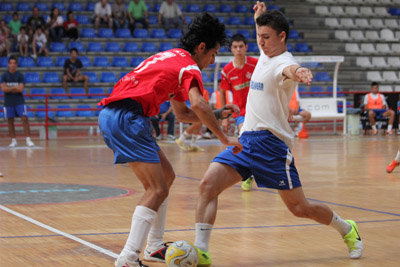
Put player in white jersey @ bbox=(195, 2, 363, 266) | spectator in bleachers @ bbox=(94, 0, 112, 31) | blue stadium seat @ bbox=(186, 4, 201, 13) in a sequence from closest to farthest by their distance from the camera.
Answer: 1. player in white jersey @ bbox=(195, 2, 363, 266)
2. spectator in bleachers @ bbox=(94, 0, 112, 31)
3. blue stadium seat @ bbox=(186, 4, 201, 13)

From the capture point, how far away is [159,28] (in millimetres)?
25750

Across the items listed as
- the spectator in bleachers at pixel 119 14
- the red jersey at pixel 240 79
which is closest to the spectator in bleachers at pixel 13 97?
the red jersey at pixel 240 79

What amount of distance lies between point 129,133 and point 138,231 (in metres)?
0.59

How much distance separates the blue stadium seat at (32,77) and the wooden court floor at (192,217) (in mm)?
11045

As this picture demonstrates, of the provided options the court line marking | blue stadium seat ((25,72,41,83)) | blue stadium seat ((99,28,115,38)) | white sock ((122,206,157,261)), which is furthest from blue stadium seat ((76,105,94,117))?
white sock ((122,206,157,261))

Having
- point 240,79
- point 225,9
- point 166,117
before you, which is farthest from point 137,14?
point 240,79

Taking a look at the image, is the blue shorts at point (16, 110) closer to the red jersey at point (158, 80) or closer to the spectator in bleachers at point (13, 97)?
the spectator in bleachers at point (13, 97)

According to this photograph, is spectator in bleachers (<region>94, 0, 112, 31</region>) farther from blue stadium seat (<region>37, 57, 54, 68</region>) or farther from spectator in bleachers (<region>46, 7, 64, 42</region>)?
blue stadium seat (<region>37, 57, 54, 68</region>)

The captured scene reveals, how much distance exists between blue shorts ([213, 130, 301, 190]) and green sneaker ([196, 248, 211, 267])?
609 mm

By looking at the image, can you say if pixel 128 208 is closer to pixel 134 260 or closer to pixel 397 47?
pixel 134 260

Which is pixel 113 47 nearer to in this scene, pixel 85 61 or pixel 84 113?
pixel 85 61

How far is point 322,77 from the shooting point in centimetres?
2609

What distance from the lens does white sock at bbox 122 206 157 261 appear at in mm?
4117

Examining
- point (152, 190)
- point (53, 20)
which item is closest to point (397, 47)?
point (53, 20)
